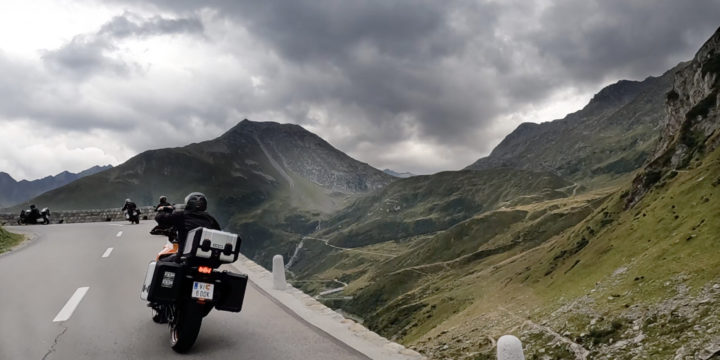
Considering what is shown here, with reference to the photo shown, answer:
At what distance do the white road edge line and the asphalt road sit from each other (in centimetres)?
7

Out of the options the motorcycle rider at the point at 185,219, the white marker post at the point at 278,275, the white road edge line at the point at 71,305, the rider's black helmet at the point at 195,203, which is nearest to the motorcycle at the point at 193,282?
the motorcycle rider at the point at 185,219

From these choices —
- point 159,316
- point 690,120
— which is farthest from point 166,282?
point 690,120

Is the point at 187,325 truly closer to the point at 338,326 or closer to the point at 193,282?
the point at 193,282

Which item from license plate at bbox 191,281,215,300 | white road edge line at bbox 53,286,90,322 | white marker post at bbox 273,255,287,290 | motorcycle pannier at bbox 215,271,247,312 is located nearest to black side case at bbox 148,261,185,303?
license plate at bbox 191,281,215,300

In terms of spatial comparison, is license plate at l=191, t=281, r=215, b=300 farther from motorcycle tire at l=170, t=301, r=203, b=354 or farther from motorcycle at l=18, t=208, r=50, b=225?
motorcycle at l=18, t=208, r=50, b=225

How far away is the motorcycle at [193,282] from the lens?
7500 mm

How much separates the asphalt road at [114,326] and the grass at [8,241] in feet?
28.6

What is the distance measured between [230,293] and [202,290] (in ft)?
1.89

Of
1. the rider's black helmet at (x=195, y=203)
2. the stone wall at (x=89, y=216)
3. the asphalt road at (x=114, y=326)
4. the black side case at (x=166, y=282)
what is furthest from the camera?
the stone wall at (x=89, y=216)

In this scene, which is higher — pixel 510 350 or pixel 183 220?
pixel 183 220

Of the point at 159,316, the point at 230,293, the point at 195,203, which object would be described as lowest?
the point at 159,316

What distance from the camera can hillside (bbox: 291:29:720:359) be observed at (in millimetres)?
44562

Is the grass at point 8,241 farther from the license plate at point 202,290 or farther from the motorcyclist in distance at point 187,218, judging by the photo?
the license plate at point 202,290

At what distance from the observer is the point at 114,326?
363 inches
